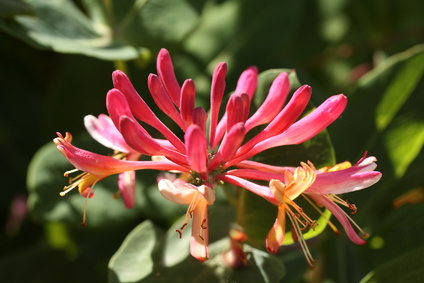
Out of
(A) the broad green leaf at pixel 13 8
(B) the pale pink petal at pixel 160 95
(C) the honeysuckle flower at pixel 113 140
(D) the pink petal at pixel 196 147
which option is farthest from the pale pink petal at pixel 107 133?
(A) the broad green leaf at pixel 13 8

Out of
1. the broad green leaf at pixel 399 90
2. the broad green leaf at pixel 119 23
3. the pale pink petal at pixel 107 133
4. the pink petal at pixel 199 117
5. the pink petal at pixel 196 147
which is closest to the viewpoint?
the pink petal at pixel 196 147

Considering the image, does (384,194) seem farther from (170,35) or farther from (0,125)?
(0,125)

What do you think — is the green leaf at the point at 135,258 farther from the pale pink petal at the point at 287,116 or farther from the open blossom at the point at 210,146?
the pale pink petal at the point at 287,116

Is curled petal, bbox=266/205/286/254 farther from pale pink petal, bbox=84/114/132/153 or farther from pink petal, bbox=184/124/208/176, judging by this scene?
pale pink petal, bbox=84/114/132/153

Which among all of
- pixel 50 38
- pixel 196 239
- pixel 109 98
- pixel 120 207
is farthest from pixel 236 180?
pixel 50 38

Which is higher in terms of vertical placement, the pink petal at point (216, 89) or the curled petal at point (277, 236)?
the pink petal at point (216, 89)

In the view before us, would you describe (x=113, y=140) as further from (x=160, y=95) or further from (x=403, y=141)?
(x=403, y=141)

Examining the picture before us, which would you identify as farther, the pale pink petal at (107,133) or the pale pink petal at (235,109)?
the pale pink petal at (107,133)

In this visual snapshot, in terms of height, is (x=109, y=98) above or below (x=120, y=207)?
above
